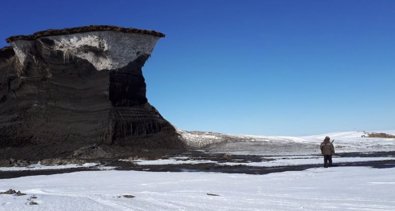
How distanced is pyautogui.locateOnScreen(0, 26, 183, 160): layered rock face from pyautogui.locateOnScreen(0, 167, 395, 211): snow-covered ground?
13.6 metres

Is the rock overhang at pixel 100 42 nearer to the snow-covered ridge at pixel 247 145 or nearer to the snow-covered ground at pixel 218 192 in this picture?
the snow-covered ridge at pixel 247 145

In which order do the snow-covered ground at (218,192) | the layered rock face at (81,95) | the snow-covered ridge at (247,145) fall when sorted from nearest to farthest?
the snow-covered ground at (218,192) → the layered rock face at (81,95) → the snow-covered ridge at (247,145)

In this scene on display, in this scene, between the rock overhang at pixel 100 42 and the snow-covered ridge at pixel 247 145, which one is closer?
the rock overhang at pixel 100 42

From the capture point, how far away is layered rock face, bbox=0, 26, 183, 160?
27.2 meters

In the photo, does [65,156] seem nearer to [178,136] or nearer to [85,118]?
[85,118]

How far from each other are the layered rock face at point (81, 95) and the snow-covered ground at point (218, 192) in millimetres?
13605

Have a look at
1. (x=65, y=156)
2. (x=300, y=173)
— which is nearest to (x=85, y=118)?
(x=65, y=156)

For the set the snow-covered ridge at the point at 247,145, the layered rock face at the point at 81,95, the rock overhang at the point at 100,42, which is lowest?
the snow-covered ridge at the point at 247,145

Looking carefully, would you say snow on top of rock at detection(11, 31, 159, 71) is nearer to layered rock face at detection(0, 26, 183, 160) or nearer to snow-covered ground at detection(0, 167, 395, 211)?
layered rock face at detection(0, 26, 183, 160)

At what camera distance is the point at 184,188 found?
1086 centimetres

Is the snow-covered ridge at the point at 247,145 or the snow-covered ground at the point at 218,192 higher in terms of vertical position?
the snow-covered ridge at the point at 247,145

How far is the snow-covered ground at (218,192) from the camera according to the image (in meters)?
8.26

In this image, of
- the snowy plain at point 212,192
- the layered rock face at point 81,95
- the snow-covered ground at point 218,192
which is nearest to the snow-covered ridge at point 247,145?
the layered rock face at point 81,95

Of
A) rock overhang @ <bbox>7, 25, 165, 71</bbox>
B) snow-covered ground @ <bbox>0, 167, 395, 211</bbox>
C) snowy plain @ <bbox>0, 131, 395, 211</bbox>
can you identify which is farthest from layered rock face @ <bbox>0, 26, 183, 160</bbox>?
snow-covered ground @ <bbox>0, 167, 395, 211</bbox>
